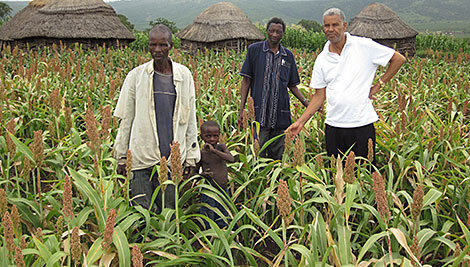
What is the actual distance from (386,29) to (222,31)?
719 centimetres

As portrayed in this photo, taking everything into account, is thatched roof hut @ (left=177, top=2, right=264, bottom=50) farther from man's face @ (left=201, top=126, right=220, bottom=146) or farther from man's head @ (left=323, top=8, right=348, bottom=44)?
man's face @ (left=201, top=126, right=220, bottom=146)

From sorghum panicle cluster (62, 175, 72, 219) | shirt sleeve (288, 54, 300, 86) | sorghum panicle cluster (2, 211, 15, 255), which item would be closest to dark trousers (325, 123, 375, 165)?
shirt sleeve (288, 54, 300, 86)

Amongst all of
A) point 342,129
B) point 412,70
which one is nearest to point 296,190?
point 342,129

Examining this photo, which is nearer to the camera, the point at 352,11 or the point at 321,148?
the point at 321,148

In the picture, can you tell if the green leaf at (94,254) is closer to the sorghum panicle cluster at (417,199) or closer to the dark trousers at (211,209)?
the dark trousers at (211,209)

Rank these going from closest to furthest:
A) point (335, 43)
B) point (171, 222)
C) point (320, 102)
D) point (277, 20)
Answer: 1. point (171, 222)
2. point (335, 43)
3. point (320, 102)
4. point (277, 20)

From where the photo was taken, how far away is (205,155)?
259 centimetres


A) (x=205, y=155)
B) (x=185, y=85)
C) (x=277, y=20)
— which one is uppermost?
(x=277, y=20)

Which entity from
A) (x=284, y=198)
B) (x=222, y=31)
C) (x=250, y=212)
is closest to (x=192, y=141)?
(x=250, y=212)

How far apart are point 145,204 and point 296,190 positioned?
106 cm

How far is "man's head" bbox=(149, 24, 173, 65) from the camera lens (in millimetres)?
2238

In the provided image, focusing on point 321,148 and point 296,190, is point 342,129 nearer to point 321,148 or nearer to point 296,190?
point 296,190

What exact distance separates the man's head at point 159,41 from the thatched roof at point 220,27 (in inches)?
506

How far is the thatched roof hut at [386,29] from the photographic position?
52.3 feet
